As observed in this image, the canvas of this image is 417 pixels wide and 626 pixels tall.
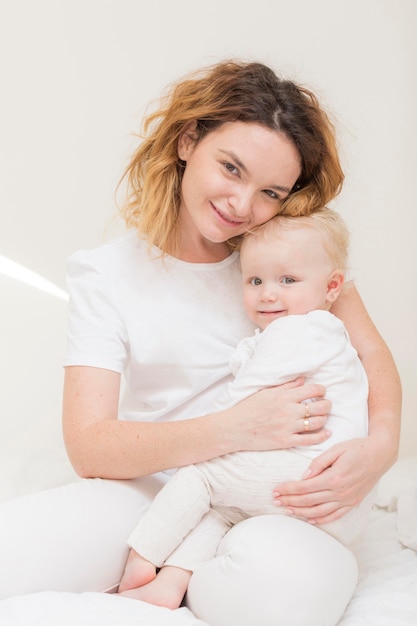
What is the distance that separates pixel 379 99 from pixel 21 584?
85.4 inches

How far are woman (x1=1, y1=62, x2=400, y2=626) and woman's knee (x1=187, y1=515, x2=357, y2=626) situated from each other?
0.17 ft

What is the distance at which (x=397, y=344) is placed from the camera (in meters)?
3.17

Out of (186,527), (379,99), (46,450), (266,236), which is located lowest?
(46,450)

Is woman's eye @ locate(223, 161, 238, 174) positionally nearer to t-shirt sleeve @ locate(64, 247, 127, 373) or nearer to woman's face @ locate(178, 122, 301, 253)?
woman's face @ locate(178, 122, 301, 253)

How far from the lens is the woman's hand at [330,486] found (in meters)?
1.76

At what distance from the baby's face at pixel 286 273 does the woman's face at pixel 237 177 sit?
0.08 metres

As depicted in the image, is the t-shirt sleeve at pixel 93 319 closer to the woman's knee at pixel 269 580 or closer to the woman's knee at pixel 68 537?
the woman's knee at pixel 68 537

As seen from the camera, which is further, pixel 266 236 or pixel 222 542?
pixel 266 236

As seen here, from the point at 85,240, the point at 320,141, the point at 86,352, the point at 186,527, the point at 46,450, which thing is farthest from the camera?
the point at 85,240

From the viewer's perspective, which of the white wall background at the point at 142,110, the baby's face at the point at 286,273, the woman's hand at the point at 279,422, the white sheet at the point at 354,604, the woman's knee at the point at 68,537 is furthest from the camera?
the white wall background at the point at 142,110

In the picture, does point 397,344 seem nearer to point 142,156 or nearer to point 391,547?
point 391,547

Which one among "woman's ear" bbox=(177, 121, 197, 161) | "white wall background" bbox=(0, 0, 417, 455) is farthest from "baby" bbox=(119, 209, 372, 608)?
"white wall background" bbox=(0, 0, 417, 455)

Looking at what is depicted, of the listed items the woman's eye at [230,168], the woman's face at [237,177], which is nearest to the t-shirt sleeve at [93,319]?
the woman's face at [237,177]

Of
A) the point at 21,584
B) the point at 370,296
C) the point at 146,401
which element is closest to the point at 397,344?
the point at 370,296
